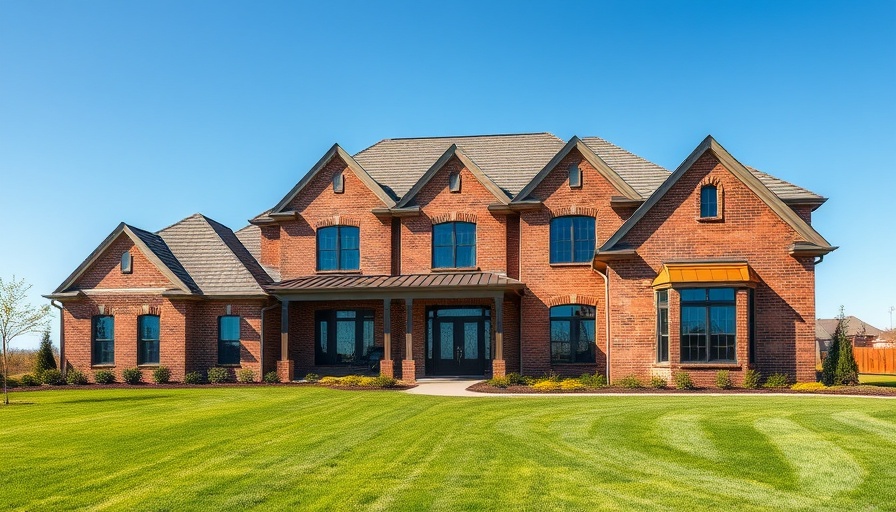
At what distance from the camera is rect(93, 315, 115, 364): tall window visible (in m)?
27.8

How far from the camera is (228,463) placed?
1030 cm

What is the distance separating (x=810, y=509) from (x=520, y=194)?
19.8 metres

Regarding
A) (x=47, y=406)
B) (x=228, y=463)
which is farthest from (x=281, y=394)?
(x=228, y=463)

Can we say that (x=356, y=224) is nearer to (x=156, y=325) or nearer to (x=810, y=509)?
(x=156, y=325)

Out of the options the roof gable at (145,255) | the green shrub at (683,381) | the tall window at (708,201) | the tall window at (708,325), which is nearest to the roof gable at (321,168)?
the roof gable at (145,255)

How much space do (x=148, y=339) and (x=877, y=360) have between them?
38722 millimetres

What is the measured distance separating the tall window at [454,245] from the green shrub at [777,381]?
35.7 ft

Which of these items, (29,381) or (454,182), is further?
(454,182)

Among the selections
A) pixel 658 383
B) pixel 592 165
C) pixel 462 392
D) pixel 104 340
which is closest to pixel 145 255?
pixel 104 340

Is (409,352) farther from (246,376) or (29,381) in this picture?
(29,381)

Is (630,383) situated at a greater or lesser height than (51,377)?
greater

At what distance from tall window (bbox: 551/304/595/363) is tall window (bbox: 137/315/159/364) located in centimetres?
1444

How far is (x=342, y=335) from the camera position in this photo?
2878 centimetres

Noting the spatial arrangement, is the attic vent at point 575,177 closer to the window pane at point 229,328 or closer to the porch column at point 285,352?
the porch column at point 285,352
